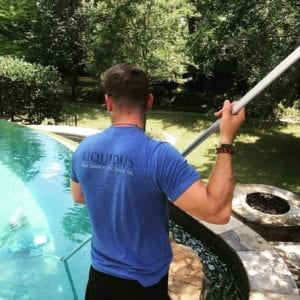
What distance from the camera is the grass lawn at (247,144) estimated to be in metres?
9.92

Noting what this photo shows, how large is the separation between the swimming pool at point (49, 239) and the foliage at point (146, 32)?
521 centimetres

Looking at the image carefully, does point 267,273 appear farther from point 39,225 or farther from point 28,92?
point 28,92

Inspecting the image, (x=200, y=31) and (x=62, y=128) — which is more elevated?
(x=200, y=31)

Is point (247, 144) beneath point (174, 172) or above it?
beneath

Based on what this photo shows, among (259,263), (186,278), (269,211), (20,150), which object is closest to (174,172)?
(186,278)

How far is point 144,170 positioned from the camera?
1.83 m

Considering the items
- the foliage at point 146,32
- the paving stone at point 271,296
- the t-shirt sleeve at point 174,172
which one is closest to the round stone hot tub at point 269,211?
the paving stone at point 271,296

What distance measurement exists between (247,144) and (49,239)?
8315 mm

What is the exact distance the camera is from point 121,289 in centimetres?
210

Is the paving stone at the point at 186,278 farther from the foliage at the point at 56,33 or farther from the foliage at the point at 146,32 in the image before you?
the foliage at the point at 56,33

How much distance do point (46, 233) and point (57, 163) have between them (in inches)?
112

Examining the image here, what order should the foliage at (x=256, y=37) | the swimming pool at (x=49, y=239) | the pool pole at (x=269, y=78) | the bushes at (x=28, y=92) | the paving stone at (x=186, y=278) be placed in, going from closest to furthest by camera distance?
the pool pole at (x=269, y=78)
the paving stone at (x=186, y=278)
the swimming pool at (x=49, y=239)
the foliage at (x=256, y=37)
the bushes at (x=28, y=92)

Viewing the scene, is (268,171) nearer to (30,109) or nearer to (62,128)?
(62,128)

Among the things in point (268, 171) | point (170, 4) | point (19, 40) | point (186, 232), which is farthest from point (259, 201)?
point (19, 40)
